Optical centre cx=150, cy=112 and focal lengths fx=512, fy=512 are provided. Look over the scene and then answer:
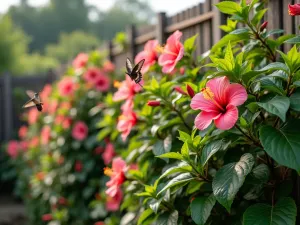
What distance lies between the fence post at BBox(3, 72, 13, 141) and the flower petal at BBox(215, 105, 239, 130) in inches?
313

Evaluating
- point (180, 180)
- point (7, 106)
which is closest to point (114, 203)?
point (180, 180)

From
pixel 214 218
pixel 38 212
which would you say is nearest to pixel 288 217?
pixel 214 218

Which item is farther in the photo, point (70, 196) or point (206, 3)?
point (70, 196)

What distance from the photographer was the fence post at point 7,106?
9.12 metres

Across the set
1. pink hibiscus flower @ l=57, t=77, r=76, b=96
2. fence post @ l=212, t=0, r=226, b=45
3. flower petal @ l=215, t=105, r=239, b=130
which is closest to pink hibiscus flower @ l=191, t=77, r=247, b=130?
flower petal @ l=215, t=105, r=239, b=130

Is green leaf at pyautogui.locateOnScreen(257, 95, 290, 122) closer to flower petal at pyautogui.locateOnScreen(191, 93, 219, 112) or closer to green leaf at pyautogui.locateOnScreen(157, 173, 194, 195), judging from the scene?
flower petal at pyautogui.locateOnScreen(191, 93, 219, 112)

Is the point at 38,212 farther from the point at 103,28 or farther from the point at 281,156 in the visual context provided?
the point at 103,28

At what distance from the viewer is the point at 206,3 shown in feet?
10.4

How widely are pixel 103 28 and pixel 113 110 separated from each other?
53.9 m

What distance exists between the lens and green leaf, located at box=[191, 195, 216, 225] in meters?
1.74

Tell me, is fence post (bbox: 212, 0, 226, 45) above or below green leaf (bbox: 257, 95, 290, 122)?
above

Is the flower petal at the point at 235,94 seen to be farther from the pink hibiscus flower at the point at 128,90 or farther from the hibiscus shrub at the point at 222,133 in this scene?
the pink hibiscus flower at the point at 128,90

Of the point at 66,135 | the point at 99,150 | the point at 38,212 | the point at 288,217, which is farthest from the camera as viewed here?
the point at 38,212

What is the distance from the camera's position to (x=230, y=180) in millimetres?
1646
